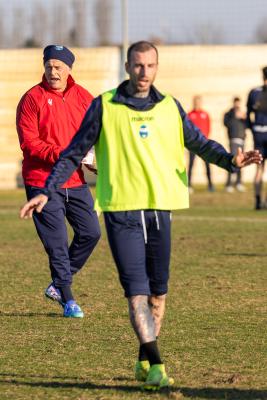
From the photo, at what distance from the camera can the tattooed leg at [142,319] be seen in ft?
22.6

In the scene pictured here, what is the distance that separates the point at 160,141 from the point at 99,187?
470mm

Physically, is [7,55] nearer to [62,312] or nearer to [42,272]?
[42,272]

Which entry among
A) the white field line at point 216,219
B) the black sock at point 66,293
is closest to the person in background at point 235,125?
the white field line at point 216,219

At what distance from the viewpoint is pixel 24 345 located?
28.5 ft

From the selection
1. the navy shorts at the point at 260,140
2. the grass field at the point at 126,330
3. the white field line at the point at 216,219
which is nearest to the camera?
the grass field at the point at 126,330

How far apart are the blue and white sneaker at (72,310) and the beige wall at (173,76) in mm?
20410

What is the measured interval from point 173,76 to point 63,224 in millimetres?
21222

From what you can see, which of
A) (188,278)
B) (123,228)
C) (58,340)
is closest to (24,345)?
(58,340)

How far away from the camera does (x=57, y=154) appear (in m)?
9.65

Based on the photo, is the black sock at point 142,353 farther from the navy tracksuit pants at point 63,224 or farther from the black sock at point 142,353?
the navy tracksuit pants at point 63,224

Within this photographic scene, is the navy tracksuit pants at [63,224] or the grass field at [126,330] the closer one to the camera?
the grass field at [126,330]

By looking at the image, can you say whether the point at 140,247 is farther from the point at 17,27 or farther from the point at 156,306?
the point at 17,27

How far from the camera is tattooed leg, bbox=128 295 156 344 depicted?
6875mm

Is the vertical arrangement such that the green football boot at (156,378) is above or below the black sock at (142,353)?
below
